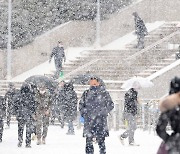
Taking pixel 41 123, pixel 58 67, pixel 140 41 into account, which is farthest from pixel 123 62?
pixel 41 123

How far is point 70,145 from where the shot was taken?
18.8 m

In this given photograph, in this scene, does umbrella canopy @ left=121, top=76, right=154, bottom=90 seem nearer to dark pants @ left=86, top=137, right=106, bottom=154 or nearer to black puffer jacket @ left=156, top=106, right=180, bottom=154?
dark pants @ left=86, top=137, right=106, bottom=154

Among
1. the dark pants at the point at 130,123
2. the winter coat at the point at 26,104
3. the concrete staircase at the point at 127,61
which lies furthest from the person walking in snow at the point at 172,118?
the concrete staircase at the point at 127,61

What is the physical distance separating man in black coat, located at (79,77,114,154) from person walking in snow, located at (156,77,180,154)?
665 centimetres

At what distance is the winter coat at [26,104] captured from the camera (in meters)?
17.5

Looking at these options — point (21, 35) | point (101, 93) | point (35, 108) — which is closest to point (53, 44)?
point (21, 35)

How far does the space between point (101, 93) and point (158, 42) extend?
22.1 m

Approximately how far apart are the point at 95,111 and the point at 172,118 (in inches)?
275

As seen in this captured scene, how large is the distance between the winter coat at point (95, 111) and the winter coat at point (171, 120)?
6.75 m

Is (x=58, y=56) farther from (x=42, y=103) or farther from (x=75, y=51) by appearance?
(x=42, y=103)

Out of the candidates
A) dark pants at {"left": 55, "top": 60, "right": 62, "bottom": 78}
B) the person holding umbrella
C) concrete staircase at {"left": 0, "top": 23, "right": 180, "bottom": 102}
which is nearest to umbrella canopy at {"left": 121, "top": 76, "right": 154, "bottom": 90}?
the person holding umbrella

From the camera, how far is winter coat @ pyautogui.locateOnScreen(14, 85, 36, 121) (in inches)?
691

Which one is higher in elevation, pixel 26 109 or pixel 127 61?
pixel 127 61

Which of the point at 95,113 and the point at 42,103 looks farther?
the point at 42,103
